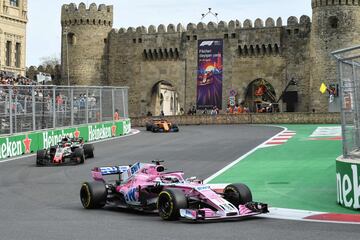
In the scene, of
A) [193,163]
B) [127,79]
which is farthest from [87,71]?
[193,163]

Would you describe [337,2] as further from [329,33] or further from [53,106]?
[53,106]

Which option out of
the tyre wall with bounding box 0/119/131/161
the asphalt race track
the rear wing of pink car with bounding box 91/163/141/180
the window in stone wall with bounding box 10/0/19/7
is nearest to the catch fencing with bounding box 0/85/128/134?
the tyre wall with bounding box 0/119/131/161

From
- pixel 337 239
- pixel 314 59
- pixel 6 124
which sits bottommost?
pixel 337 239

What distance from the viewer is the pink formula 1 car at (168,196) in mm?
11125

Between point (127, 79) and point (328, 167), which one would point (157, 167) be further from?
point (127, 79)

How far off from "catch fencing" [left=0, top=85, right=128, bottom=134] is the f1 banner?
81.1ft

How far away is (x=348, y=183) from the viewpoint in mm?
12352

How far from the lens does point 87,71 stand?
7088 cm

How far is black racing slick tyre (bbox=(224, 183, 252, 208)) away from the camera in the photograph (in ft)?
38.7

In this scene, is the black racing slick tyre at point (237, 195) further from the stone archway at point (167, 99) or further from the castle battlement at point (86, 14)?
the stone archway at point (167, 99)

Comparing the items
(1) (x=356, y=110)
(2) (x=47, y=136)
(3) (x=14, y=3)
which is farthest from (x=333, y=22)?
(1) (x=356, y=110)

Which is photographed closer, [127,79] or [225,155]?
[225,155]

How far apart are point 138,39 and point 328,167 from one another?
53.2m

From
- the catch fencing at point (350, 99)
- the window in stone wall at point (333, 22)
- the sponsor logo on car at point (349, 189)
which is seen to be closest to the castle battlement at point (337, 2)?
the window in stone wall at point (333, 22)
